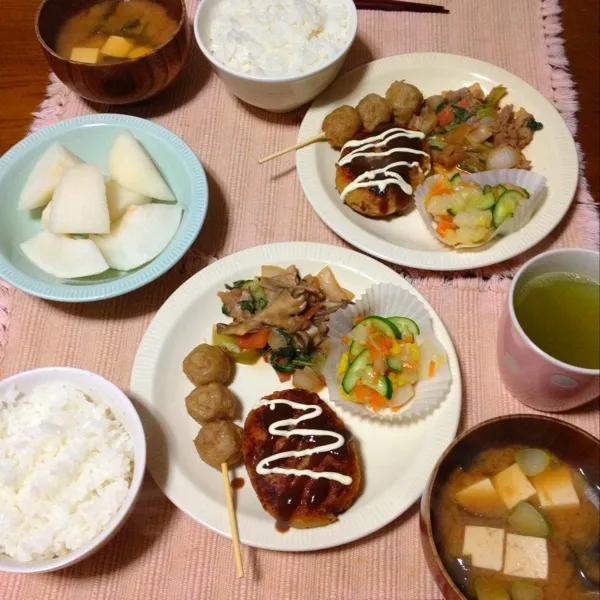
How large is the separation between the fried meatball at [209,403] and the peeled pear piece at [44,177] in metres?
0.95

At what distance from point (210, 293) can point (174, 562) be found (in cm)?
87

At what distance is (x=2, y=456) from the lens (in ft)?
5.49

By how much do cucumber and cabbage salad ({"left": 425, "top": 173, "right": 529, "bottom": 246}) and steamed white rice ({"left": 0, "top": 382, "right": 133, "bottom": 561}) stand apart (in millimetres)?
1338

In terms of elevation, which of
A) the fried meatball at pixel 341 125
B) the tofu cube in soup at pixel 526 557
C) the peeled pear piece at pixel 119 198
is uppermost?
the fried meatball at pixel 341 125

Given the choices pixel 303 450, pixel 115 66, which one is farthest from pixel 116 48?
pixel 303 450

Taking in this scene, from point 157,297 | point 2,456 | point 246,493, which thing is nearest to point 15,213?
point 157,297

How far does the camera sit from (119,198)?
7.30 ft

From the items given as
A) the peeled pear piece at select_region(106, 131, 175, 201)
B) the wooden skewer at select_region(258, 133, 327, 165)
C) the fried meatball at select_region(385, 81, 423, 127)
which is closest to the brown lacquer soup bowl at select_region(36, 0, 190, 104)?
the peeled pear piece at select_region(106, 131, 175, 201)

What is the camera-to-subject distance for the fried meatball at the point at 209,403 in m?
1.86

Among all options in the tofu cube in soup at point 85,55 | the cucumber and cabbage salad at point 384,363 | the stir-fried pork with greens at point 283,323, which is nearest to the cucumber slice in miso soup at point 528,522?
the cucumber and cabbage salad at point 384,363

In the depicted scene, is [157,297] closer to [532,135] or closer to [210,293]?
[210,293]

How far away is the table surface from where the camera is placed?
99.7 inches

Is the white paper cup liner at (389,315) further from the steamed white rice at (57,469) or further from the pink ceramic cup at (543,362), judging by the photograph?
the steamed white rice at (57,469)

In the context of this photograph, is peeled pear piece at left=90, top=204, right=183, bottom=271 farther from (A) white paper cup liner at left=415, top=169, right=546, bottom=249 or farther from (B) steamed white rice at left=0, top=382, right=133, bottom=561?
(A) white paper cup liner at left=415, top=169, right=546, bottom=249
